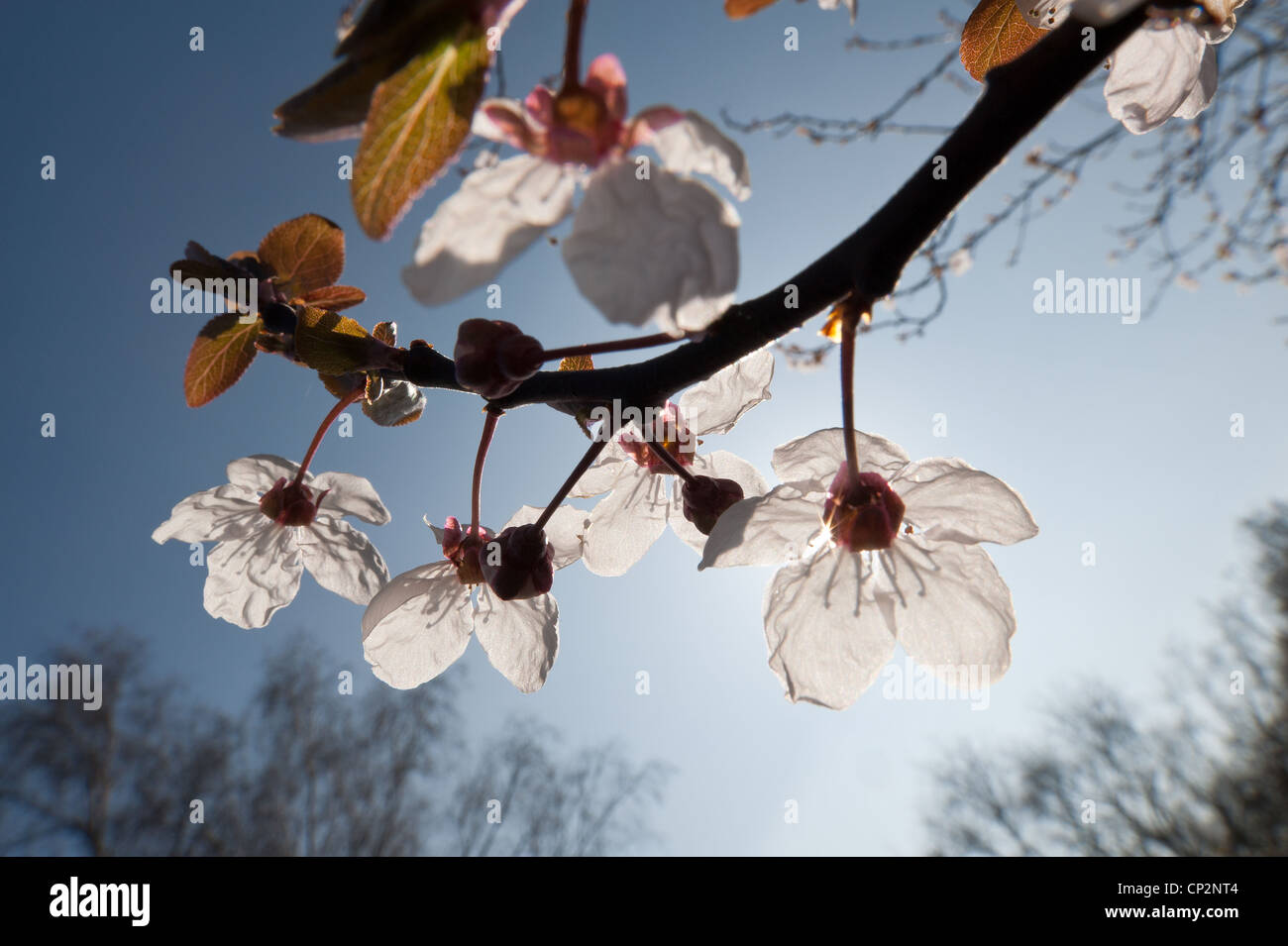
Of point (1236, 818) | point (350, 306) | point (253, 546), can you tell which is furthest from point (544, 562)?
point (1236, 818)

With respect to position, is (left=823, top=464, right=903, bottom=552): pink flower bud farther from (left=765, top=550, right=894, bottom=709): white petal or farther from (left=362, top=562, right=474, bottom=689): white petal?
(left=362, top=562, right=474, bottom=689): white petal

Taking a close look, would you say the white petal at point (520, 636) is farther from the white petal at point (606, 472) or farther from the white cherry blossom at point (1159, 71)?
the white cherry blossom at point (1159, 71)

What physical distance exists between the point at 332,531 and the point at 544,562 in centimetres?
44

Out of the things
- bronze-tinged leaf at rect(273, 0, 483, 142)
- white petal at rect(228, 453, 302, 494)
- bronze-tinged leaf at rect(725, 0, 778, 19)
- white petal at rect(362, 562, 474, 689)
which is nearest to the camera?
bronze-tinged leaf at rect(273, 0, 483, 142)

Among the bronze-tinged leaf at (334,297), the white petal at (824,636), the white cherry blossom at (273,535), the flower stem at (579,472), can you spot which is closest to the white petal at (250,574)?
the white cherry blossom at (273,535)

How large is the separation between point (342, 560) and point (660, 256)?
31.5 inches

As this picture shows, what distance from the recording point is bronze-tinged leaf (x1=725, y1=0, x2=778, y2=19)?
442 millimetres

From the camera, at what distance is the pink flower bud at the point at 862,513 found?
645 millimetres

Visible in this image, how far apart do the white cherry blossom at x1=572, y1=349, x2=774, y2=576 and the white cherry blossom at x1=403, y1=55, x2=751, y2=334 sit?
45cm

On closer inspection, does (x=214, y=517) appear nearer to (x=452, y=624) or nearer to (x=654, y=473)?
(x=452, y=624)

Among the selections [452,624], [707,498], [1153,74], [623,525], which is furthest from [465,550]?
[1153,74]

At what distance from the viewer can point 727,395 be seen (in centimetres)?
86

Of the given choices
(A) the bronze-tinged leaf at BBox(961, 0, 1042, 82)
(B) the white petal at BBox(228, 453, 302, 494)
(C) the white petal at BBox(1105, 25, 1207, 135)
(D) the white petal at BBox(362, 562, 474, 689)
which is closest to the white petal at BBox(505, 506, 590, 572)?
(D) the white petal at BBox(362, 562, 474, 689)

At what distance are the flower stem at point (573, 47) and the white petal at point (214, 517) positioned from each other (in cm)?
82
